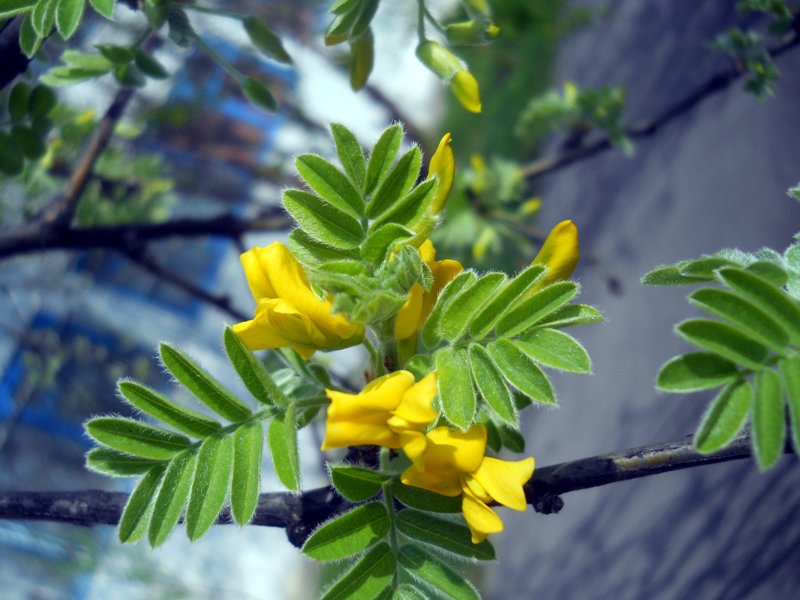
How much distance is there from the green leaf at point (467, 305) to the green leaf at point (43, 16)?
49 cm

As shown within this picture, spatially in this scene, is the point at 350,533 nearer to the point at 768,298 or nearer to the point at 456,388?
the point at 456,388

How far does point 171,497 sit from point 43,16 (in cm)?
49

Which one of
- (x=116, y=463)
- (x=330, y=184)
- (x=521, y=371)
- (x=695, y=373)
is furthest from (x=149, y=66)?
(x=695, y=373)

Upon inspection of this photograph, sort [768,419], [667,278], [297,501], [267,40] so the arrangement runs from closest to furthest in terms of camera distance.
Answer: [768,419] < [667,278] < [297,501] < [267,40]

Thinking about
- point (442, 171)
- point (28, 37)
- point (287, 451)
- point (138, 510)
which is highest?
point (442, 171)

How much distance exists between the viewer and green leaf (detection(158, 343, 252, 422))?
0.63 metres

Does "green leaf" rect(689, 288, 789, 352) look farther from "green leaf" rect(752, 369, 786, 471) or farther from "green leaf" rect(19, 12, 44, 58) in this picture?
"green leaf" rect(19, 12, 44, 58)

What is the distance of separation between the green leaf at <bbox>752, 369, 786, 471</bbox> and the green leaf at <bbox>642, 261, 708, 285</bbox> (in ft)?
0.32

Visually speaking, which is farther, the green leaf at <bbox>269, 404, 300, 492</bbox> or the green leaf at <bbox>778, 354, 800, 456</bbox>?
the green leaf at <bbox>269, 404, 300, 492</bbox>

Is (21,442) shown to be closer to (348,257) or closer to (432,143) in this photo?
(348,257)

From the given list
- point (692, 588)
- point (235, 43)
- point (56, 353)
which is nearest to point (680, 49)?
point (235, 43)

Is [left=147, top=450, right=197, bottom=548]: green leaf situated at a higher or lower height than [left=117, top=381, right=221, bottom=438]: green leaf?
lower

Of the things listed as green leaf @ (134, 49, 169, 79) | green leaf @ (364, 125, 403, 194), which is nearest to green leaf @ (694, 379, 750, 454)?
green leaf @ (364, 125, 403, 194)

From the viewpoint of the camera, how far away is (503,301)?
62 centimetres
